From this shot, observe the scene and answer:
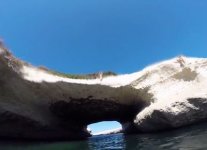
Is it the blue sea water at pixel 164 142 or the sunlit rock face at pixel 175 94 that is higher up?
the sunlit rock face at pixel 175 94

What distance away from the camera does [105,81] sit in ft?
65.7

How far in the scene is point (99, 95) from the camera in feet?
67.9

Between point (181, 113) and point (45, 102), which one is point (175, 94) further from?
point (45, 102)

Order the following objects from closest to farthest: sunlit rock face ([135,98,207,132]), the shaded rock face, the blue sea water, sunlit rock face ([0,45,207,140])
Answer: the blue sea water → sunlit rock face ([135,98,207,132]) → sunlit rock face ([0,45,207,140]) → the shaded rock face

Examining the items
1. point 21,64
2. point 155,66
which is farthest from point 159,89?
point 21,64

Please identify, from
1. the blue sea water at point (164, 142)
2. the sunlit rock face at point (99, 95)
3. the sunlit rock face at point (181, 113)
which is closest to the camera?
the blue sea water at point (164, 142)

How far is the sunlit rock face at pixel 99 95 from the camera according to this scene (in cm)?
1678

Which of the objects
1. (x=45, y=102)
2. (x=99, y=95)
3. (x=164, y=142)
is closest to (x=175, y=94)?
(x=99, y=95)

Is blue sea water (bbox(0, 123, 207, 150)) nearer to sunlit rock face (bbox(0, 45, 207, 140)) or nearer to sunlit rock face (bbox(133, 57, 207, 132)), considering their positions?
sunlit rock face (bbox(133, 57, 207, 132))

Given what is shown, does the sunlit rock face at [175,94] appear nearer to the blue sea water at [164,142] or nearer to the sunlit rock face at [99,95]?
the sunlit rock face at [99,95]

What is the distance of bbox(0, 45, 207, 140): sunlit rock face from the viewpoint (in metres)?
16.8

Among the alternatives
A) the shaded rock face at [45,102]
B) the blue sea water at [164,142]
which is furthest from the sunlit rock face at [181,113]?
the shaded rock face at [45,102]

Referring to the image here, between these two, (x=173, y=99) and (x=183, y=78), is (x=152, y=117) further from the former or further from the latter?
(x=183, y=78)

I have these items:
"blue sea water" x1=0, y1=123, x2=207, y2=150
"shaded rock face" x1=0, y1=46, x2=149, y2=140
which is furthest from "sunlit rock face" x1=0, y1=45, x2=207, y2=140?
"blue sea water" x1=0, y1=123, x2=207, y2=150
